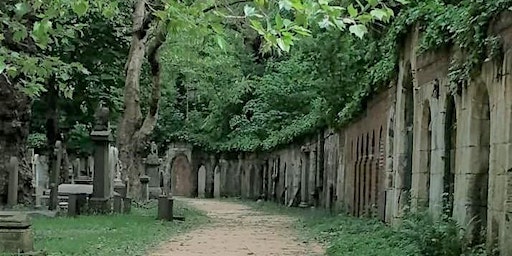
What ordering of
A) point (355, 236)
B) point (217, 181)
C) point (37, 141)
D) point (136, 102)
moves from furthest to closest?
point (217, 181)
point (37, 141)
point (136, 102)
point (355, 236)

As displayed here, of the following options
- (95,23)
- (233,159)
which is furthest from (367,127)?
(233,159)

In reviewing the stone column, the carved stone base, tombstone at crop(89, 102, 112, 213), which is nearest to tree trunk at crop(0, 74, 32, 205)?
tombstone at crop(89, 102, 112, 213)

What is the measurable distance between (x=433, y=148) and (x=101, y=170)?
32.9ft

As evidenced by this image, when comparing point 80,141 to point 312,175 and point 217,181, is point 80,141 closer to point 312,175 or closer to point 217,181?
point 217,181

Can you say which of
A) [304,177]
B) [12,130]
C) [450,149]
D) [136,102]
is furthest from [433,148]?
[304,177]

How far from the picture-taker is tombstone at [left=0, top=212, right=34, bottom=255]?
1100 centimetres

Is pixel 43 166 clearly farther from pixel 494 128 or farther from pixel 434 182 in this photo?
pixel 494 128

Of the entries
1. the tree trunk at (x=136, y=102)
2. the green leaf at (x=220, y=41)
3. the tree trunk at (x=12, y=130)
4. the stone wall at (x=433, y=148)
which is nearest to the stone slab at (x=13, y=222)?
the green leaf at (x=220, y=41)

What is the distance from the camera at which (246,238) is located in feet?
57.4

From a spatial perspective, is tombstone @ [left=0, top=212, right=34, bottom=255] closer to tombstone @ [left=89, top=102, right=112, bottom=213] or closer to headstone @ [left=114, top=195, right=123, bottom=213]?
tombstone @ [left=89, top=102, right=112, bottom=213]

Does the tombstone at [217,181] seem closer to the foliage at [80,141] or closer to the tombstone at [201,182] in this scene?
the tombstone at [201,182]

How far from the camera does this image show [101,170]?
854 inches

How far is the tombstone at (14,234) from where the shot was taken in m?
11.0

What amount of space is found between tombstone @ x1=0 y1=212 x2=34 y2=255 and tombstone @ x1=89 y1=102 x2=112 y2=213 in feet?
32.7
